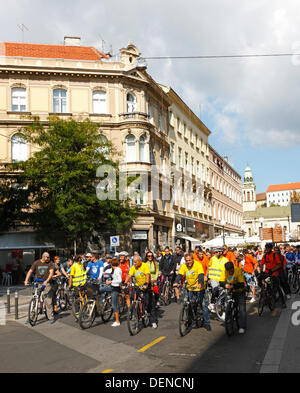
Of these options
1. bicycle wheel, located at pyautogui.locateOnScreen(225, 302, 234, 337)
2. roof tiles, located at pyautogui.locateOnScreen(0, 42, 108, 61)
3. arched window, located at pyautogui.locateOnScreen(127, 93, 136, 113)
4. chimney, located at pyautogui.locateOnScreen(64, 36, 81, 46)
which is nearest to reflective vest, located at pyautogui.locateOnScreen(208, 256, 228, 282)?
bicycle wheel, located at pyautogui.locateOnScreen(225, 302, 234, 337)

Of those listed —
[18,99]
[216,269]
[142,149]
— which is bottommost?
[216,269]

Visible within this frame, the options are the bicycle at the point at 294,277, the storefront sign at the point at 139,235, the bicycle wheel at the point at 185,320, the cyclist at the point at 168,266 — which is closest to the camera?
the bicycle wheel at the point at 185,320

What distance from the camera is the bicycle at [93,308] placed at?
1141cm

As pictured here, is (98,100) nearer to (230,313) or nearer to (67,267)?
(67,267)

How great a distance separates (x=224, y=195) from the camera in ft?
208

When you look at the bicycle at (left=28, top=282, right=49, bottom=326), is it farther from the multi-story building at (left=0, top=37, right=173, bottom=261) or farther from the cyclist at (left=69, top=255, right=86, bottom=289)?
the multi-story building at (left=0, top=37, right=173, bottom=261)

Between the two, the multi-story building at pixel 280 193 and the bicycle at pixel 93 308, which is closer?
the bicycle at pixel 93 308

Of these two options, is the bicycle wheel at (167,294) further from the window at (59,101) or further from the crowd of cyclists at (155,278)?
the window at (59,101)

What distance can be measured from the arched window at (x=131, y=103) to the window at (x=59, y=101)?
4.67 m

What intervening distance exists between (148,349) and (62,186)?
1879 cm

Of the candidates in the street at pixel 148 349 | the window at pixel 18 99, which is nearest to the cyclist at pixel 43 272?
the street at pixel 148 349

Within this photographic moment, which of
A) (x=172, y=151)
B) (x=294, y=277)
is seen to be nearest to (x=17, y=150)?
(x=172, y=151)

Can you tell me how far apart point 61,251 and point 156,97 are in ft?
48.9
